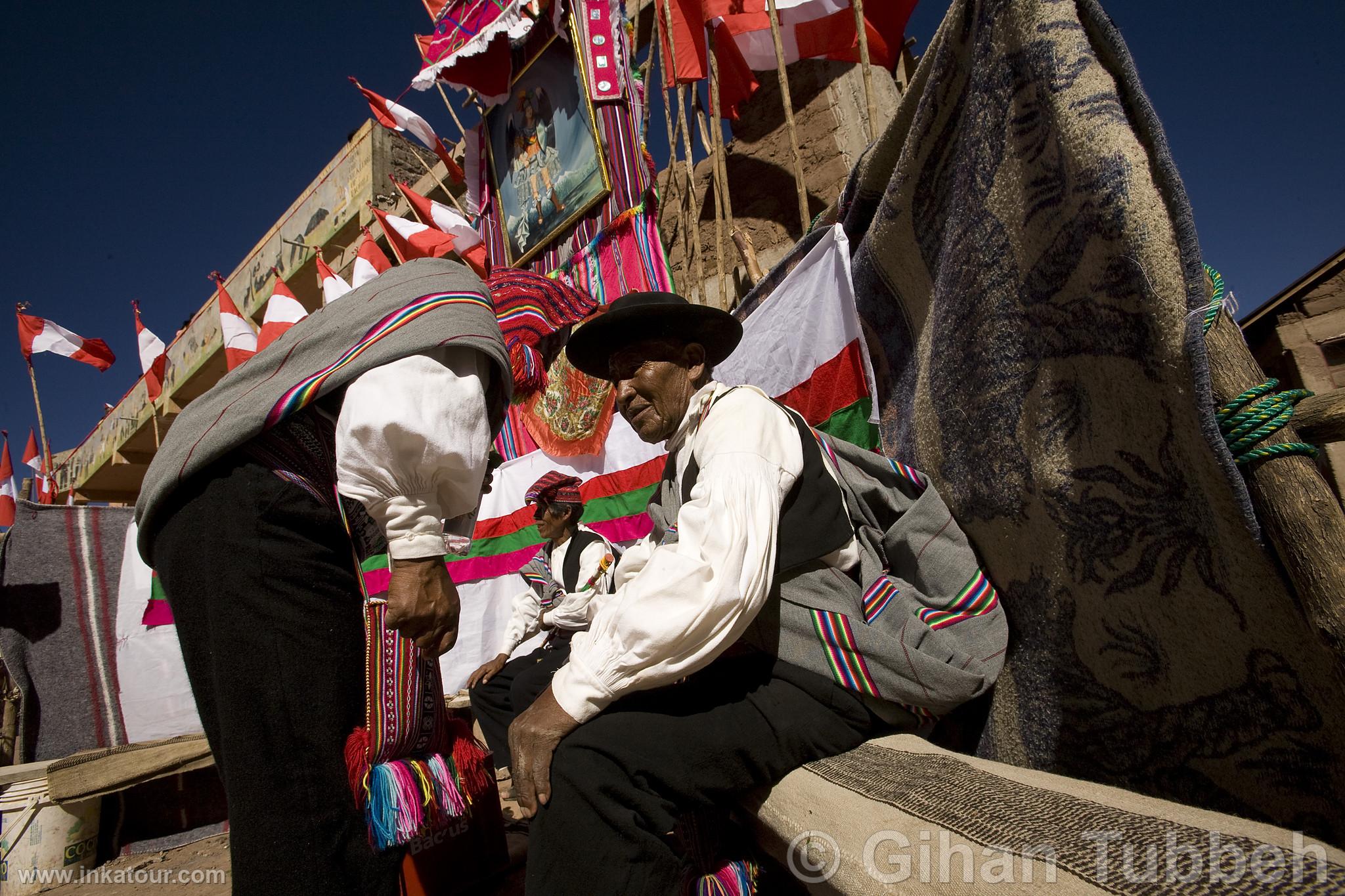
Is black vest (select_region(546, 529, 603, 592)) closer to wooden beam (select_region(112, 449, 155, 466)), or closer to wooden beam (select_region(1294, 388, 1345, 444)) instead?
wooden beam (select_region(1294, 388, 1345, 444))

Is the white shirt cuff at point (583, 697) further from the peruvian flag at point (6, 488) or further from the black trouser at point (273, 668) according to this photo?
the peruvian flag at point (6, 488)

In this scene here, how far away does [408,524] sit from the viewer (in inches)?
44.9

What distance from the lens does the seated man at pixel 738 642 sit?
99 cm

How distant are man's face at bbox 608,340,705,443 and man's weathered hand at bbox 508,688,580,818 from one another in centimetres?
73

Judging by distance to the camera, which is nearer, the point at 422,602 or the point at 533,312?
the point at 422,602

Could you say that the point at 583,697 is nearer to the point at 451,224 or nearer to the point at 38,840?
the point at 38,840

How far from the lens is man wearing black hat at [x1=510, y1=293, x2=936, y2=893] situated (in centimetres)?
98

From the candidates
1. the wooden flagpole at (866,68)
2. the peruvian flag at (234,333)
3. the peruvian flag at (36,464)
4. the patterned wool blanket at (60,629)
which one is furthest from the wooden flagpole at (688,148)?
the peruvian flag at (36,464)

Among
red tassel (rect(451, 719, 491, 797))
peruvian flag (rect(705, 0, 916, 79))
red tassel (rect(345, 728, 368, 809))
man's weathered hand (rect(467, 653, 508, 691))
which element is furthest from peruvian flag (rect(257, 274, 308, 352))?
red tassel (rect(345, 728, 368, 809))

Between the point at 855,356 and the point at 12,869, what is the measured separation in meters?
4.08

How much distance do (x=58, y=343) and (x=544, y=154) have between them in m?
8.00

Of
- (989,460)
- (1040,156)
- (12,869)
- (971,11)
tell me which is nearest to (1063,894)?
(989,460)

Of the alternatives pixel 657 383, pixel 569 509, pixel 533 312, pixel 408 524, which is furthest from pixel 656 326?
pixel 533 312

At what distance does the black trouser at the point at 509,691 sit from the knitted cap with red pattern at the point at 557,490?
88cm
